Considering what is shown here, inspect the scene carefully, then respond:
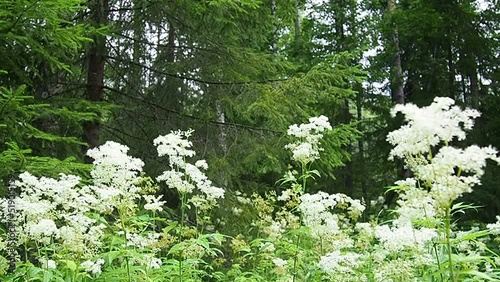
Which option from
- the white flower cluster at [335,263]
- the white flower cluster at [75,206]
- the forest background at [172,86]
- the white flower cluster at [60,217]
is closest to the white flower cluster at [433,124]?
the white flower cluster at [335,263]

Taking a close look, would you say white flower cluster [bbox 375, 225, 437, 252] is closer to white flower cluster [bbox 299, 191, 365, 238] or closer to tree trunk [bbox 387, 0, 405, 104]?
white flower cluster [bbox 299, 191, 365, 238]

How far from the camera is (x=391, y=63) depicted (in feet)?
49.0

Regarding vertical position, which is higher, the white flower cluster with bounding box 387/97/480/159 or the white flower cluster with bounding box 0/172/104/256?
the white flower cluster with bounding box 387/97/480/159

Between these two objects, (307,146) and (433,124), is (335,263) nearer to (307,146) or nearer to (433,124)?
(307,146)

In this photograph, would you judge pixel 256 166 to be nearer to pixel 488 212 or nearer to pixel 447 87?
pixel 488 212

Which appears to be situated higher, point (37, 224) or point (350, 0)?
point (350, 0)

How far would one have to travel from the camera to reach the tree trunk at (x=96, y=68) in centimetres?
730

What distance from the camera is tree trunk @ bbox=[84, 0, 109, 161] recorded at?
7301 millimetres

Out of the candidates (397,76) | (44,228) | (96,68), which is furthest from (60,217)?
(397,76)

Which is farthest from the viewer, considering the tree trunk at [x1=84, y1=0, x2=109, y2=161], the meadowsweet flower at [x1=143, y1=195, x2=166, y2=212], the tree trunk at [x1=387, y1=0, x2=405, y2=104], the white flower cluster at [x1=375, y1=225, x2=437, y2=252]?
the tree trunk at [x1=387, y1=0, x2=405, y2=104]

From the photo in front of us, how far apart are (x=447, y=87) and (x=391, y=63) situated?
217 cm

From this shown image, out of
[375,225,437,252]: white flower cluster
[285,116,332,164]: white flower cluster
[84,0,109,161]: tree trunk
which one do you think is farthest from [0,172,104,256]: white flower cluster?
[84,0,109,161]: tree trunk

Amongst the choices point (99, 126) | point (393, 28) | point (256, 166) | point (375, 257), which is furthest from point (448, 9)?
point (375, 257)

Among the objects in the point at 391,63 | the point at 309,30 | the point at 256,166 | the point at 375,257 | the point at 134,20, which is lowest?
the point at 375,257
